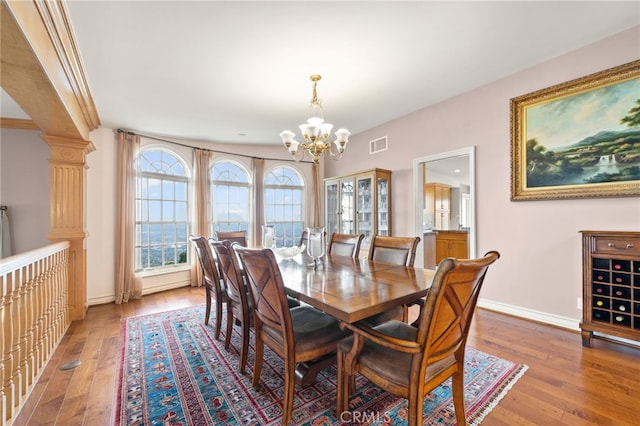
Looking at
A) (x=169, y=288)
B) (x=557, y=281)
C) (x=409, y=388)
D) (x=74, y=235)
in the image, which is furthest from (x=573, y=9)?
(x=169, y=288)

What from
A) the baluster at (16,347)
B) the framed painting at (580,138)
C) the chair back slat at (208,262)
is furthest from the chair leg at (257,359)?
the framed painting at (580,138)

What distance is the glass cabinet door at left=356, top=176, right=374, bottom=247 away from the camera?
4.70 meters

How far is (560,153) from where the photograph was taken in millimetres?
2799

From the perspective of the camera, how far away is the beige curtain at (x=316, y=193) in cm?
596

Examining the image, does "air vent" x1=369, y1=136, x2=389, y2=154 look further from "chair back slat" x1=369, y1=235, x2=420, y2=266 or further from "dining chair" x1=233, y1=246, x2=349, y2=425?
"dining chair" x1=233, y1=246, x2=349, y2=425

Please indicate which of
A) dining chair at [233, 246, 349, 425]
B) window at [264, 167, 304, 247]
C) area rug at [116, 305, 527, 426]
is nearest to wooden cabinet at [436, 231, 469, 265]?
window at [264, 167, 304, 247]

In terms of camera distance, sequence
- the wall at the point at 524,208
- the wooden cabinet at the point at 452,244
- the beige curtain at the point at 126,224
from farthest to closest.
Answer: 1. the wooden cabinet at the point at 452,244
2. the beige curtain at the point at 126,224
3. the wall at the point at 524,208

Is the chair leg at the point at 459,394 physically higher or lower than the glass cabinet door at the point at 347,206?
lower

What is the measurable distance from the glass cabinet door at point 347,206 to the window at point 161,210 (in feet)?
9.46

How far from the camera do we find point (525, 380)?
195 cm

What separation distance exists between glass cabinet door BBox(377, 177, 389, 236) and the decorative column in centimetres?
413

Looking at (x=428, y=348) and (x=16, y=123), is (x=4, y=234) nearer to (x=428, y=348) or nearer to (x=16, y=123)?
(x=16, y=123)

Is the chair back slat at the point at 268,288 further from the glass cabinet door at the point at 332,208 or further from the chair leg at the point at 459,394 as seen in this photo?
the glass cabinet door at the point at 332,208

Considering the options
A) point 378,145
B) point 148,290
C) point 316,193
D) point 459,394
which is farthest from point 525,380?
point 148,290
